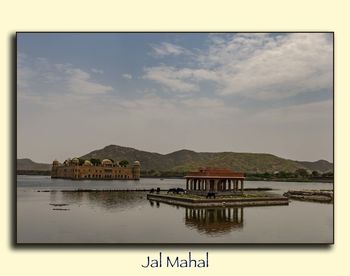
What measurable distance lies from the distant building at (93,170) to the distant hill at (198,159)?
0.72 feet

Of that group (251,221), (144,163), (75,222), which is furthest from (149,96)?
(251,221)

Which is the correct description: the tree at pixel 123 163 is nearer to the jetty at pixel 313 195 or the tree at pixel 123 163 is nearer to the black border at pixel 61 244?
the black border at pixel 61 244

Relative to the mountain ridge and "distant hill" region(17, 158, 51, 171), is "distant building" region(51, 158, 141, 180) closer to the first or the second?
the mountain ridge

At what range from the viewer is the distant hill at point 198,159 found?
10086 millimetres

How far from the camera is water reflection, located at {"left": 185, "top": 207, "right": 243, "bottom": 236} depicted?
386 inches

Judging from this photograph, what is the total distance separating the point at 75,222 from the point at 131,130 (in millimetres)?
2437

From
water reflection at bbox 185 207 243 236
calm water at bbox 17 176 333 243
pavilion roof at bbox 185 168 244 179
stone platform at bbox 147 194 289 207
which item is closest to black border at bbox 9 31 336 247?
calm water at bbox 17 176 333 243

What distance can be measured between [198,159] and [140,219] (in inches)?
78.2

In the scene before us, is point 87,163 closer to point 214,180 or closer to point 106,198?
point 106,198

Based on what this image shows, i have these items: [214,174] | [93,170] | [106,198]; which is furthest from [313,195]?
[106,198]

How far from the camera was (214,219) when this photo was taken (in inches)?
450

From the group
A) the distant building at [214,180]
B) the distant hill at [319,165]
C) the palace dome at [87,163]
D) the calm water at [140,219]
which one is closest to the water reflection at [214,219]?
the calm water at [140,219]

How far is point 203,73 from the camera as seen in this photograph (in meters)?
9.74

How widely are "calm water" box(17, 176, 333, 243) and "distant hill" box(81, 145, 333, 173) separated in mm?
609
